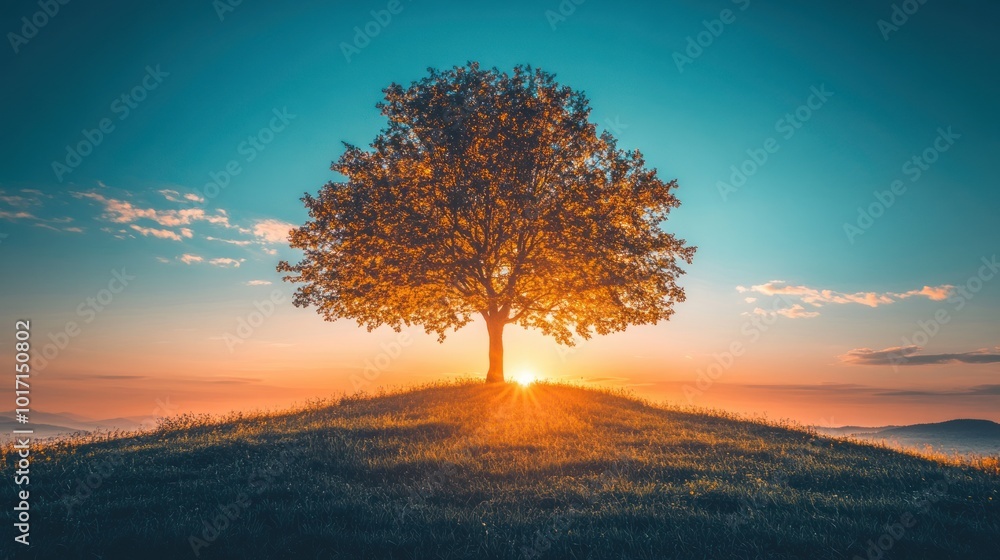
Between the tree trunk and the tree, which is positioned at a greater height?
the tree

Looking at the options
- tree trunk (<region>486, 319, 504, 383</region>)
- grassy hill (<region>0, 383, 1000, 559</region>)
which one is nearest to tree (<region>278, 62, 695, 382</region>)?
tree trunk (<region>486, 319, 504, 383</region>)

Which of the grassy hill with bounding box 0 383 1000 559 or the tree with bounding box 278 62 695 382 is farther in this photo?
the tree with bounding box 278 62 695 382

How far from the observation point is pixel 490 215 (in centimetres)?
2653

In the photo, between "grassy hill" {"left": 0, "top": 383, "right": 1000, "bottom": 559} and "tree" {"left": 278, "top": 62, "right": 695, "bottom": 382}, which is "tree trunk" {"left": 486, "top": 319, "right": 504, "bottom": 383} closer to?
"tree" {"left": 278, "top": 62, "right": 695, "bottom": 382}

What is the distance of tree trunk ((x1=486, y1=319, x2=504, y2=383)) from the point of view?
88.4 feet

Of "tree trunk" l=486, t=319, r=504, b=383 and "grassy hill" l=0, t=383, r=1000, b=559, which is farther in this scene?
"tree trunk" l=486, t=319, r=504, b=383

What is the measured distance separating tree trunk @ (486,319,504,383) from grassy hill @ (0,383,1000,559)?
9.51 m

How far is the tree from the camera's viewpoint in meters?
25.0

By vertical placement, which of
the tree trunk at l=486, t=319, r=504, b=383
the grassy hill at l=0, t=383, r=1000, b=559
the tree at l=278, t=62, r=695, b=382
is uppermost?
the tree at l=278, t=62, r=695, b=382

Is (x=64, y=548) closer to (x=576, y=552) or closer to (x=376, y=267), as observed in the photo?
(x=576, y=552)

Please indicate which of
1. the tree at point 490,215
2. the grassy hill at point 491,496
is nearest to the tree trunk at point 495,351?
the tree at point 490,215

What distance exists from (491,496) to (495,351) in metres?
17.2

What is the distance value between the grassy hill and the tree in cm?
974

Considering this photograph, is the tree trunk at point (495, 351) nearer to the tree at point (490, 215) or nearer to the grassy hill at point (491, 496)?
the tree at point (490, 215)
